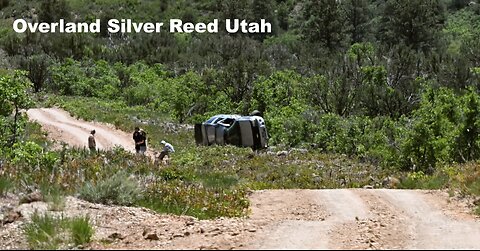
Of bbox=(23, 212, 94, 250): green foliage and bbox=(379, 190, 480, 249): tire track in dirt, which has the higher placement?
bbox=(23, 212, 94, 250): green foliage

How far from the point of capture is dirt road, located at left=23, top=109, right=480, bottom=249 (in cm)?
815

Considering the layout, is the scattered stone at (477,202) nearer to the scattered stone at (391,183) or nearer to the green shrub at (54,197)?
the scattered stone at (391,183)

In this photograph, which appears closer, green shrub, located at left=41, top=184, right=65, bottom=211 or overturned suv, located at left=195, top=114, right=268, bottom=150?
green shrub, located at left=41, top=184, right=65, bottom=211

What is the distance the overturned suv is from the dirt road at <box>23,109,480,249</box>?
12235 millimetres

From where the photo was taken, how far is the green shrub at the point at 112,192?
1098 cm

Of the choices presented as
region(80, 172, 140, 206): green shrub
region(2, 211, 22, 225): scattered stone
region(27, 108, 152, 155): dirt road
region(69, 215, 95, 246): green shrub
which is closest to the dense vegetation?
region(80, 172, 140, 206): green shrub

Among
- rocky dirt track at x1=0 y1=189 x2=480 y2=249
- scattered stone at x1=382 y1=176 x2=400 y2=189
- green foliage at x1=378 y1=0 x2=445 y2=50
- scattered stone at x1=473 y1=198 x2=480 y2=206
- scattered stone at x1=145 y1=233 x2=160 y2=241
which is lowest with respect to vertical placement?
scattered stone at x1=382 y1=176 x2=400 y2=189

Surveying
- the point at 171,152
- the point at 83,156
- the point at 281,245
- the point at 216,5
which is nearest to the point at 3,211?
the point at 281,245

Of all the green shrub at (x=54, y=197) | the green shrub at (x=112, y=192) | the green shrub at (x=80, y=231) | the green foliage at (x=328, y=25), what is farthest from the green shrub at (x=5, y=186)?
the green foliage at (x=328, y=25)

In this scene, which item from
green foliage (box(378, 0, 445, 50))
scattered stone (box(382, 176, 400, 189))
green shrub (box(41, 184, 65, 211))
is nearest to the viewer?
green shrub (box(41, 184, 65, 211))

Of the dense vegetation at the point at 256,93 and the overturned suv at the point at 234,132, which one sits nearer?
the dense vegetation at the point at 256,93

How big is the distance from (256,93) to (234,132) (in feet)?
37.1

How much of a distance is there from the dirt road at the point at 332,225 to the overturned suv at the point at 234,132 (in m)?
12.2

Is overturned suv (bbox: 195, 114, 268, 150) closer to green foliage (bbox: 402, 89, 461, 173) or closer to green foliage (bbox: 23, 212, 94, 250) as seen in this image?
green foliage (bbox: 402, 89, 461, 173)
